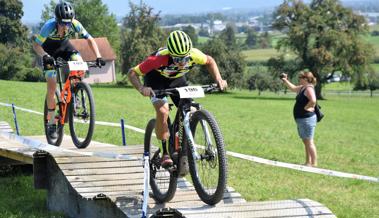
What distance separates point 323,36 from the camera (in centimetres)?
6359

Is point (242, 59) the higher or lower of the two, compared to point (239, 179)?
lower

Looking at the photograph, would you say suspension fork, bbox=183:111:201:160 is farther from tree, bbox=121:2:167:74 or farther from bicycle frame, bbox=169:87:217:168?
A: tree, bbox=121:2:167:74

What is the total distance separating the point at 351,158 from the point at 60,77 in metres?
8.69

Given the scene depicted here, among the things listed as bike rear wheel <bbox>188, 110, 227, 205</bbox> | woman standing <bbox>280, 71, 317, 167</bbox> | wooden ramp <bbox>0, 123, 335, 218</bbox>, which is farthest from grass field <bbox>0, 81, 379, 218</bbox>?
bike rear wheel <bbox>188, 110, 227, 205</bbox>

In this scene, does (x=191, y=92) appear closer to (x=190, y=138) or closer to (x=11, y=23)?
(x=190, y=138)

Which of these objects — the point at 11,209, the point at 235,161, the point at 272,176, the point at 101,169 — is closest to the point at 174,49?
the point at 101,169

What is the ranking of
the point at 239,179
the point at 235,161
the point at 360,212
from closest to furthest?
the point at 360,212, the point at 239,179, the point at 235,161

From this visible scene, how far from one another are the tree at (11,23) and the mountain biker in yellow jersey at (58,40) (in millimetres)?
75480

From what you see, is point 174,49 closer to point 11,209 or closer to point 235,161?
point 11,209

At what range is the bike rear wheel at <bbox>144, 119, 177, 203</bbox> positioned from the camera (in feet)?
23.9

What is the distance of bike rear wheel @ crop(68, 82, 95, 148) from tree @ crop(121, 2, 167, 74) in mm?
58772

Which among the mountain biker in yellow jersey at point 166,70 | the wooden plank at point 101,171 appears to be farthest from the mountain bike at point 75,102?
the mountain biker in yellow jersey at point 166,70

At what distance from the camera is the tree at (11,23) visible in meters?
81.4

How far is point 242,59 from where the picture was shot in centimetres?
7356
